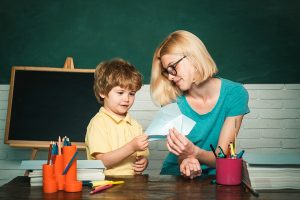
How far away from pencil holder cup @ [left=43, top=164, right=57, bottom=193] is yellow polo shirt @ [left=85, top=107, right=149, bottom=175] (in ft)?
1.71

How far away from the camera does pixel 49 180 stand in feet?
4.04

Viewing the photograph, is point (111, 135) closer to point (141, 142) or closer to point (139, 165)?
point (139, 165)

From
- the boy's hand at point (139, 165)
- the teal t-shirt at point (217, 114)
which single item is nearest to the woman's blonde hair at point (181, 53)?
the teal t-shirt at point (217, 114)

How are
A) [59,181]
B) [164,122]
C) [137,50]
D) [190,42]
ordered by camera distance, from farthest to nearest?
[137,50]
[190,42]
[164,122]
[59,181]

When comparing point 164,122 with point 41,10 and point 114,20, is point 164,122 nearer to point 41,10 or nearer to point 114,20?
point 114,20

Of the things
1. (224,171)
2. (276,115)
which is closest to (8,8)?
(276,115)

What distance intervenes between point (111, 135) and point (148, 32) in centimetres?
154

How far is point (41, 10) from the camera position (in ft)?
10.8

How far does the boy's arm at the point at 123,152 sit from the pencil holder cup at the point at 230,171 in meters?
0.36

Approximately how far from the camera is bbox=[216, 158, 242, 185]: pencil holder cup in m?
1.33

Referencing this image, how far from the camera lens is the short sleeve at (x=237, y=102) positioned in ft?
6.72

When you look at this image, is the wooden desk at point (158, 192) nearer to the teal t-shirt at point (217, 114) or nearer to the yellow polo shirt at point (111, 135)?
the yellow polo shirt at point (111, 135)

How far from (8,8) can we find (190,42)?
1.88m

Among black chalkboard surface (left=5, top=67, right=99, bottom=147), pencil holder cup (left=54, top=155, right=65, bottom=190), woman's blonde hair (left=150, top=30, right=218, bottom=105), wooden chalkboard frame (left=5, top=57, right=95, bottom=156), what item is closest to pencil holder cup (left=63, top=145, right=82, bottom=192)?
pencil holder cup (left=54, top=155, right=65, bottom=190)
